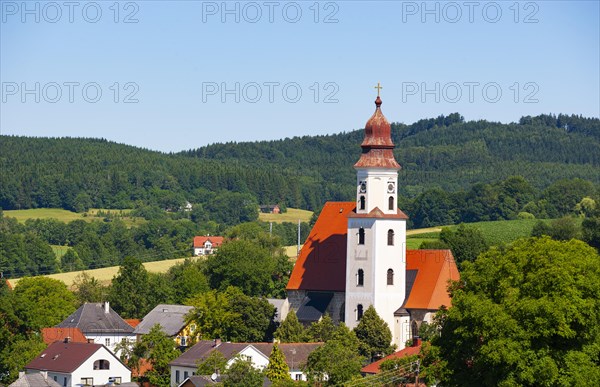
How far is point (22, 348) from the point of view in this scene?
259 feet

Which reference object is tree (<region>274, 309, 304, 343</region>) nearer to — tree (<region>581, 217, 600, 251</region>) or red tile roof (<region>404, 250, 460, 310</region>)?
red tile roof (<region>404, 250, 460, 310</region>)

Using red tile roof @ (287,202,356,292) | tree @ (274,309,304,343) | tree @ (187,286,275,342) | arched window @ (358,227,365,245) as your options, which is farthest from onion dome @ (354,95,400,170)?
tree @ (187,286,275,342)

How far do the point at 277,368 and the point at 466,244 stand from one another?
32.9 meters

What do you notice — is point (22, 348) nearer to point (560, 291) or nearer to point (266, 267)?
point (266, 267)

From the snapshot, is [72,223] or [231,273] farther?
[72,223]

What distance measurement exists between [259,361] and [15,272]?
70456 millimetres

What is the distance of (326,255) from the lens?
8525 cm

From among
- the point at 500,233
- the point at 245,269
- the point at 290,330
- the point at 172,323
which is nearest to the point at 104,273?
the point at 500,233

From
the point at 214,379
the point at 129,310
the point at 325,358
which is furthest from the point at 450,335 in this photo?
the point at 129,310

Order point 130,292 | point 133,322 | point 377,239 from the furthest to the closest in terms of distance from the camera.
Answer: point 130,292 → point 133,322 → point 377,239

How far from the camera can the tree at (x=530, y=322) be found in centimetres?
5059

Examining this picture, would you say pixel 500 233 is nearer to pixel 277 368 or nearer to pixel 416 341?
pixel 416 341

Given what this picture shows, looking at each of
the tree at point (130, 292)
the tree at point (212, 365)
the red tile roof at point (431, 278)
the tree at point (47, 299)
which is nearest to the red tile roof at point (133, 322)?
the tree at point (130, 292)

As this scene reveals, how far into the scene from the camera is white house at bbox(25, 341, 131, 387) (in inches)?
2953
